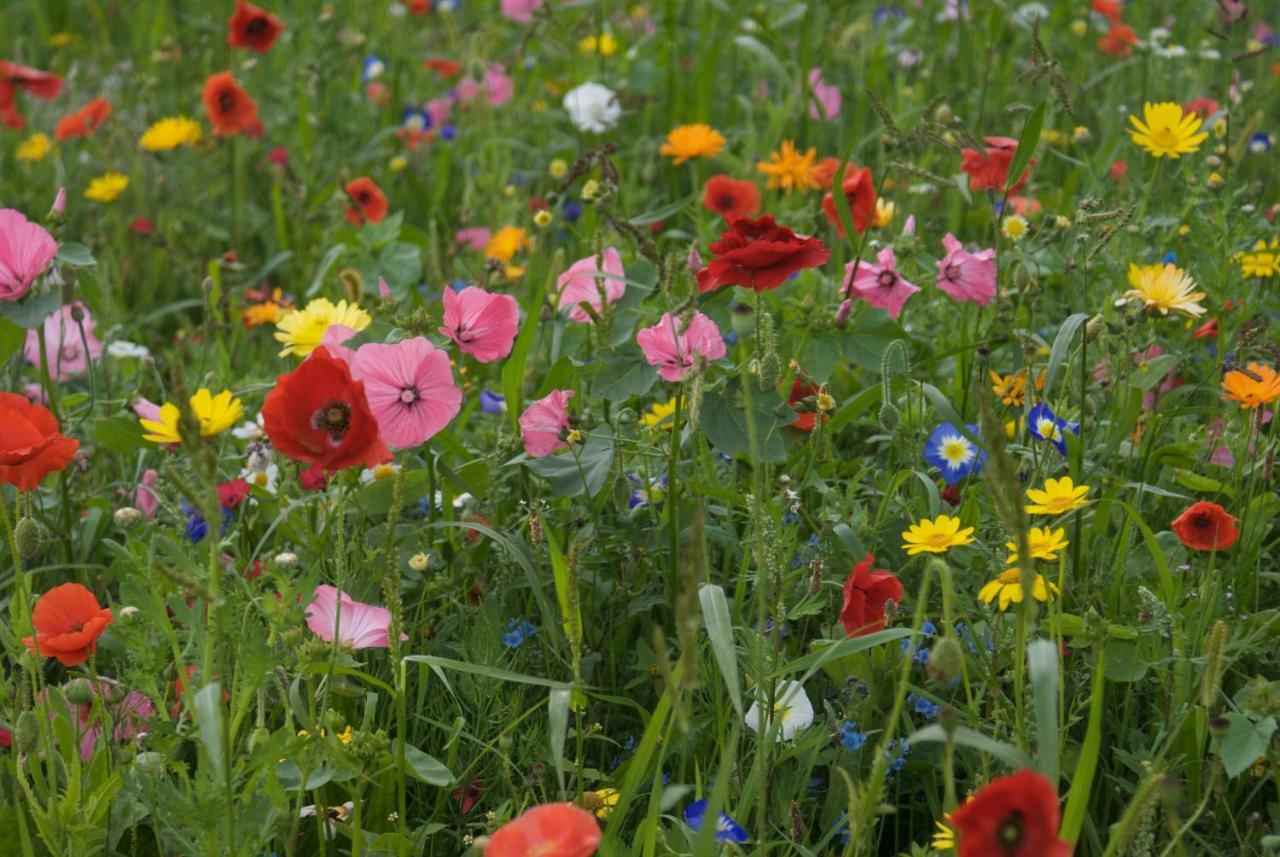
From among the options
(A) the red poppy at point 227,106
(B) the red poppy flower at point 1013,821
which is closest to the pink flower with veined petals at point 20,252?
(B) the red poppy flower at point 1013,821

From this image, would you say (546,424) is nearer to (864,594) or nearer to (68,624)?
(864,594)

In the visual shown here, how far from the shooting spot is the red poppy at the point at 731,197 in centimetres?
236

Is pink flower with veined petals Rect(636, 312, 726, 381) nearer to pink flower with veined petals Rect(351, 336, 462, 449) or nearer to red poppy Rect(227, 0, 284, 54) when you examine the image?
pink flower with veined petals Rect(351, 336, 462, 449)

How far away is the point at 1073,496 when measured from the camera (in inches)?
57.9

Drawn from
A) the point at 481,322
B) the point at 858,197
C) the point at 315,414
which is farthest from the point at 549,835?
the point at 858,197

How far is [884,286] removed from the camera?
188cm

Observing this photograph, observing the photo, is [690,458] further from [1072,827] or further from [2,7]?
[2,7]

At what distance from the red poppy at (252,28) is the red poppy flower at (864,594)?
7.06 feet

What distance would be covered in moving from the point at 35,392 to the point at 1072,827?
1746 millimetres

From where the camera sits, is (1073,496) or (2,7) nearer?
(1073,496)

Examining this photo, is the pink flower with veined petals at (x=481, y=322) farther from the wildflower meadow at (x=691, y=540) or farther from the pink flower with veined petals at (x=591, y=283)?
the pink flower with veined petals at (x=591, y=283)

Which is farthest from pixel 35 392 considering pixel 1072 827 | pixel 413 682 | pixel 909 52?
pixel 909 52

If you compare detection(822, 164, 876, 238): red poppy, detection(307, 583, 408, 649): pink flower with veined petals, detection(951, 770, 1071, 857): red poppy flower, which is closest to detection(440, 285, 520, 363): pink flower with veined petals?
detection(307, 583, 408, 649): pink flower with veined petals

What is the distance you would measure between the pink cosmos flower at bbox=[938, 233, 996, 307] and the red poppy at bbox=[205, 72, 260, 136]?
173 cm
